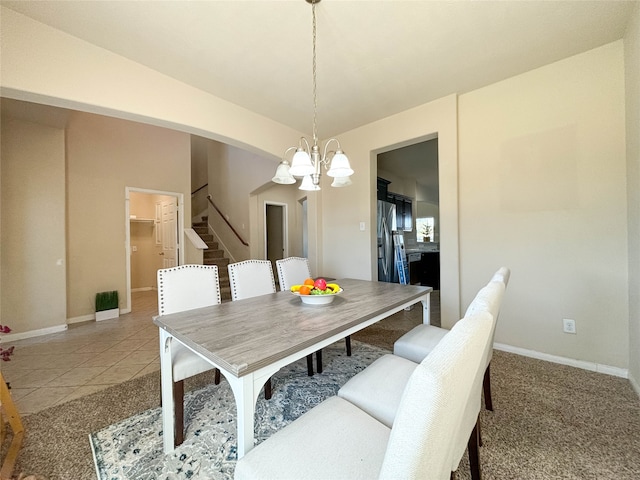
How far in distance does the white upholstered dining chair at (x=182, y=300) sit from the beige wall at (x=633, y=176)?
287 cm

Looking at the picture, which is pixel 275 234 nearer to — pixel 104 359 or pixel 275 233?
pixel 275 233

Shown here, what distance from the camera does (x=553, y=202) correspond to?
2.26 m

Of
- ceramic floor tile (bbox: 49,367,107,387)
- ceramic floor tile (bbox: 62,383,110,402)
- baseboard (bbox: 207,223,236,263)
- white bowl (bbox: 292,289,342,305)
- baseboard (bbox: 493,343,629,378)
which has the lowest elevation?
ceramic floor tile (bbox: 49,367,107,387)

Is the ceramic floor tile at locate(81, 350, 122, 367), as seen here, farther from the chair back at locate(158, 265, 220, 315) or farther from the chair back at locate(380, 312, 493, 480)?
the chair back at locate(380, 312, 493, 480)

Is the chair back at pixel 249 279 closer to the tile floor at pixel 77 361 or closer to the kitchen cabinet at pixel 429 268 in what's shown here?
the tile floor at pixel 77 361

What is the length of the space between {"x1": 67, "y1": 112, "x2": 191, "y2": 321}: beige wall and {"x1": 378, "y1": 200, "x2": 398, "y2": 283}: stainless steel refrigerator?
4.06 metres

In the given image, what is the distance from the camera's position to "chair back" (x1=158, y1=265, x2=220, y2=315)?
1.68 metres

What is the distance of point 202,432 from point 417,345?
138 centimetres

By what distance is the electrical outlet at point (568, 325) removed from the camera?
2.19 meters

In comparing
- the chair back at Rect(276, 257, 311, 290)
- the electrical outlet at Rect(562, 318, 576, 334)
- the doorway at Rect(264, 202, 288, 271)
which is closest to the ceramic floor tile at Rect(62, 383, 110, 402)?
the chair back at Rect(276, 257, 311, 290)

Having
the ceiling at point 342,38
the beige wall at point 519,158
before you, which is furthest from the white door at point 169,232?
the ceiling at point 342,38

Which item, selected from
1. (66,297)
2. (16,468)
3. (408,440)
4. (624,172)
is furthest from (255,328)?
(66,297)

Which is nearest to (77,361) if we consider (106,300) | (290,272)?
(106,300)

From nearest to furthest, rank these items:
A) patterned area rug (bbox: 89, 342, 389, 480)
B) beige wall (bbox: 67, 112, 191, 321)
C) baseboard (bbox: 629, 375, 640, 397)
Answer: patterned area rug (bbox: 89, 342, 389, 480) < baseboard (bbox: 629, 375, 640, 397) < beige wall (bbox: 67, 112, 191, 321)
